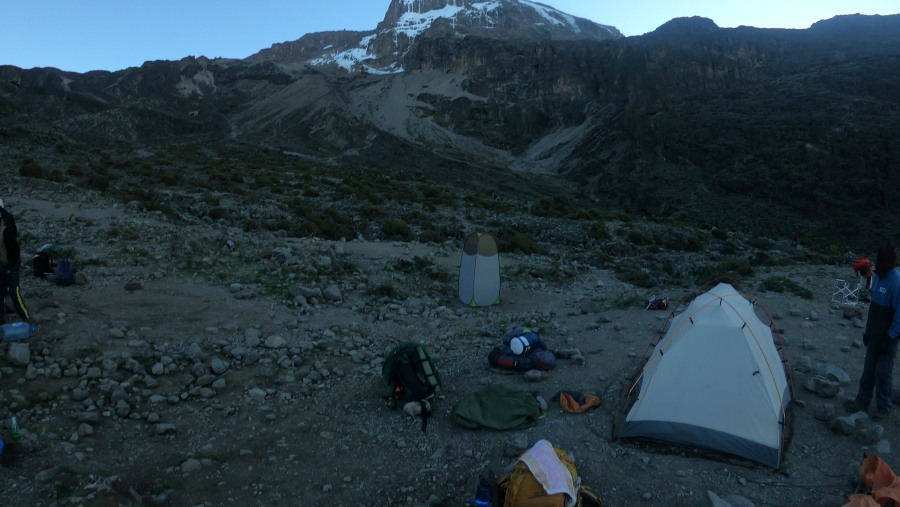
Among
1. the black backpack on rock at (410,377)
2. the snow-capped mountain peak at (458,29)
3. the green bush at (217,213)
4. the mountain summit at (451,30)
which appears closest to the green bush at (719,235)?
the green bush at (217,213)

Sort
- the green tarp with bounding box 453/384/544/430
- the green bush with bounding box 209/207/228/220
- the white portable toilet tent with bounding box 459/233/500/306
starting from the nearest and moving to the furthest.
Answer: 1. the green tarp with bounding box 453/384/544/430
2. the white portable toilet tent with bounding box 459/233/500/306
3. the green bush with bounding box 209/207/228/220

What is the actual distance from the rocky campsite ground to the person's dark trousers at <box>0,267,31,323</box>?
16.2 inches

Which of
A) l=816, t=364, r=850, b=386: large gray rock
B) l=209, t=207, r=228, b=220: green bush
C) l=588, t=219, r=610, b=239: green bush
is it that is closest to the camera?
l=816, t=364, r=850, b=386: large gray rock

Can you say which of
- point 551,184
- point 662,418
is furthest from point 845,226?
point 662,418

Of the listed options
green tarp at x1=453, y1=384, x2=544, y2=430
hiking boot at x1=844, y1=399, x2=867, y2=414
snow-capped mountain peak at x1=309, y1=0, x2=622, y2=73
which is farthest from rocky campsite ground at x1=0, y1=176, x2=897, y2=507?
snow-capped mountain peak at x1=309, y1=0, x2=622, y2=73

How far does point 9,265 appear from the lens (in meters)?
6.92

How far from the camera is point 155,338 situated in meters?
7.55

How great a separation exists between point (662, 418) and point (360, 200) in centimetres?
1975

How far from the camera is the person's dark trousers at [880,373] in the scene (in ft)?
19.1

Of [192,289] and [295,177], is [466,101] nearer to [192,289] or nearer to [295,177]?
[295,177]

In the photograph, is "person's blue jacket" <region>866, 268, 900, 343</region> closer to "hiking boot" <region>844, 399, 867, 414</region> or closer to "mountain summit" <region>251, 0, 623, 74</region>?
"hiking boot" <region>844, 399, 867, 414</region>

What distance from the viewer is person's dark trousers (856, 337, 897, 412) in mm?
5812

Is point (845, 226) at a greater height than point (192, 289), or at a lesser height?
lesser

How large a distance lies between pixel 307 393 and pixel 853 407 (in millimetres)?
6508
